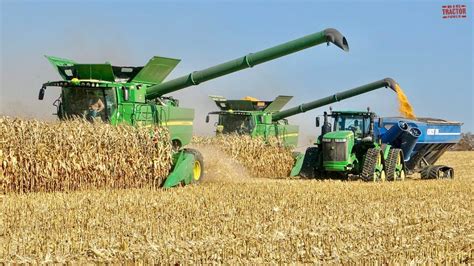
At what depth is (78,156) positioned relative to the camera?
10.8 meters

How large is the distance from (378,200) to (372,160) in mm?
4627

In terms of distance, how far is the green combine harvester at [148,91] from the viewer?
11.8 m

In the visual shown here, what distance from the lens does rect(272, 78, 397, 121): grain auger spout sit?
18.2m

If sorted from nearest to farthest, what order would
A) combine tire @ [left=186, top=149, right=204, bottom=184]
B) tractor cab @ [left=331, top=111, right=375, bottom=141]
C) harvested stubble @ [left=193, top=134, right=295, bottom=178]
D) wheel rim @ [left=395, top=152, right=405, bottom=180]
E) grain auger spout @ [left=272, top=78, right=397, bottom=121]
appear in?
combine tire @ [left=186, top=149, right=204, bottom=184] < tractor cab @ [left=331, top=111, right=375, bottom=141] < wheel rim @ [left=395, top=152, right=405, bottom=180] < harvested stubble @ [left=193, top=134, right=295, bottom=178] < grain auger spout @ [left=272, top=78, right=397, bottom=121]

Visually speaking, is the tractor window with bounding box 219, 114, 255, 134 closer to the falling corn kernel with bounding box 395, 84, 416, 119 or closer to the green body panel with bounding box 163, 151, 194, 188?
the falling corn kernel with bounding box 395, 84, 416, 119

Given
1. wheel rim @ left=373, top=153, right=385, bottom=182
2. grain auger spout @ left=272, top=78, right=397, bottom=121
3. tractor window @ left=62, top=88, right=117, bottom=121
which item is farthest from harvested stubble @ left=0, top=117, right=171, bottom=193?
grain auger spout @ left=272, top=78, right=397, bottom=121

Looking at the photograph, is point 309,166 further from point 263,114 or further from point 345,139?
point 263,114

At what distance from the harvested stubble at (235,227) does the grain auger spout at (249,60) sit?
3094mm

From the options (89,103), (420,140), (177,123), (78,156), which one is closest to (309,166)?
(420,140)

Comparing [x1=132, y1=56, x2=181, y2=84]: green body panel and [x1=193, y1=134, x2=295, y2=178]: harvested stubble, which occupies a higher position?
[x1=132, y1=56, x2=181, y2=84]: green body panel

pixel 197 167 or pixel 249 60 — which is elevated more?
pixel 249 60

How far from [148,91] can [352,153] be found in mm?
5193

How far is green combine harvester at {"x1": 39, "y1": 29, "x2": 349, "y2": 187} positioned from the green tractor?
2.53m

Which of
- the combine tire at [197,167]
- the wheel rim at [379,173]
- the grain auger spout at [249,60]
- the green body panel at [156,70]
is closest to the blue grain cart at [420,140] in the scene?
the wheel rim at [379,173]
